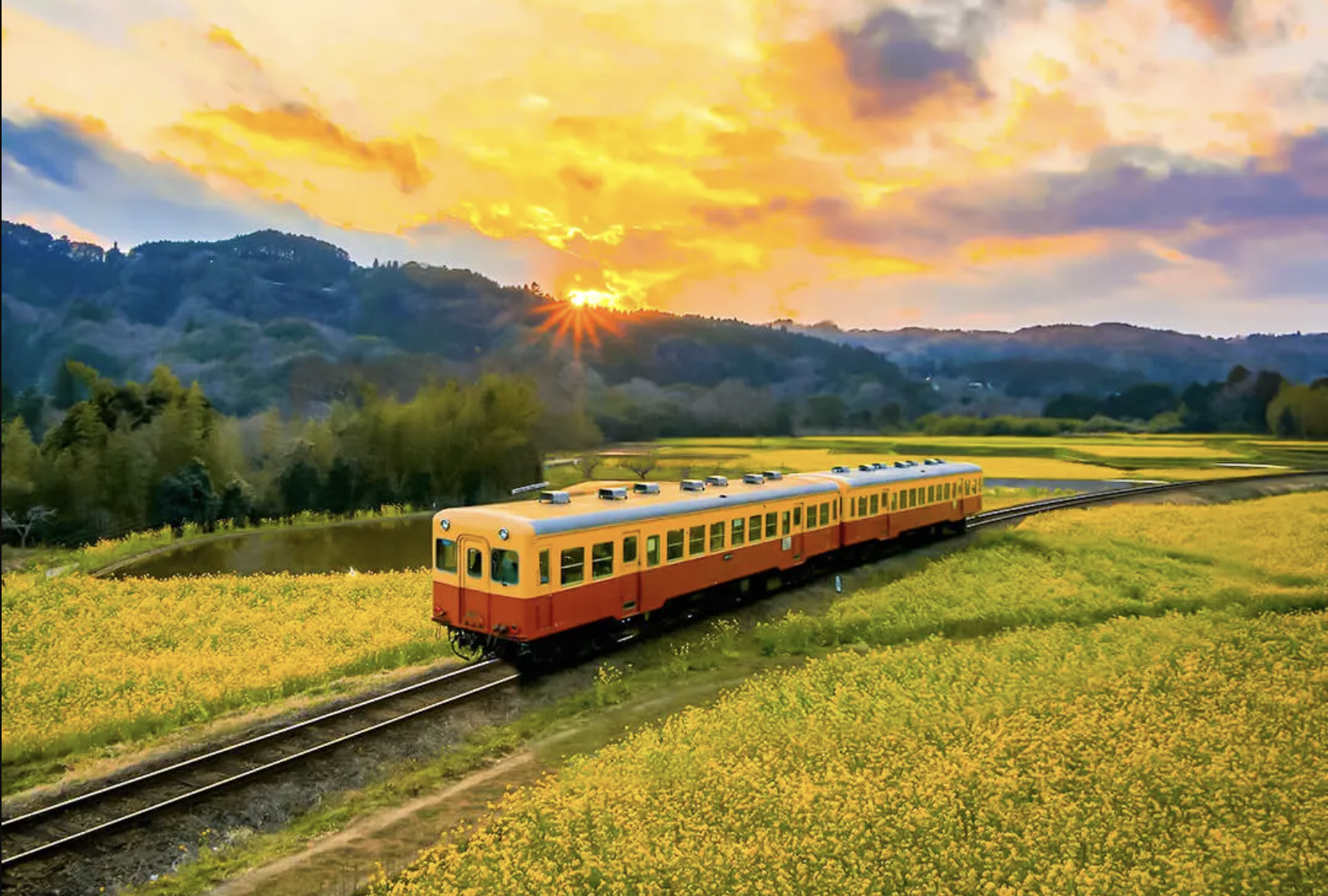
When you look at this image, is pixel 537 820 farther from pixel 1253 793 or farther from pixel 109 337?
pixel 109 337

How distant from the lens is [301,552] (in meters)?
43.7

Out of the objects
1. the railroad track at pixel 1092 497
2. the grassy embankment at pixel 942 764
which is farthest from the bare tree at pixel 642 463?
the grassy embankment at pixel 942 764

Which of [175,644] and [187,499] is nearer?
[175,644]

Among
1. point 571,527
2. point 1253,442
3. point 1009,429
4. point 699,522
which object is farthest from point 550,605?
point 1009,429

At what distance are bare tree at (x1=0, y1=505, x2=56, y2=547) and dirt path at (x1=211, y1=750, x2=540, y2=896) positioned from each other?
40.6m

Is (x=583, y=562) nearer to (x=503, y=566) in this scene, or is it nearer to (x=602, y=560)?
(x=602, y=560)

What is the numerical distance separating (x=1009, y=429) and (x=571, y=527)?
225ft

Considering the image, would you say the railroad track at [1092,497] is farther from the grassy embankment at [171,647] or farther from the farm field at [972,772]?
the grassy embankment at [171,647]

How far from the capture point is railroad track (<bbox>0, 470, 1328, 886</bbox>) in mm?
12617

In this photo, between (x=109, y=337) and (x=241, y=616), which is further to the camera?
(x=109, y=337)

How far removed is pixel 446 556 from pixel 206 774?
6844 mm

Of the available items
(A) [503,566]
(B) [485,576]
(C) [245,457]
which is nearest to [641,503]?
(A) [503,566]

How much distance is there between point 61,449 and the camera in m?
45.8

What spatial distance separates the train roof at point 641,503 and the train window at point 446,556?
2.14 ft
